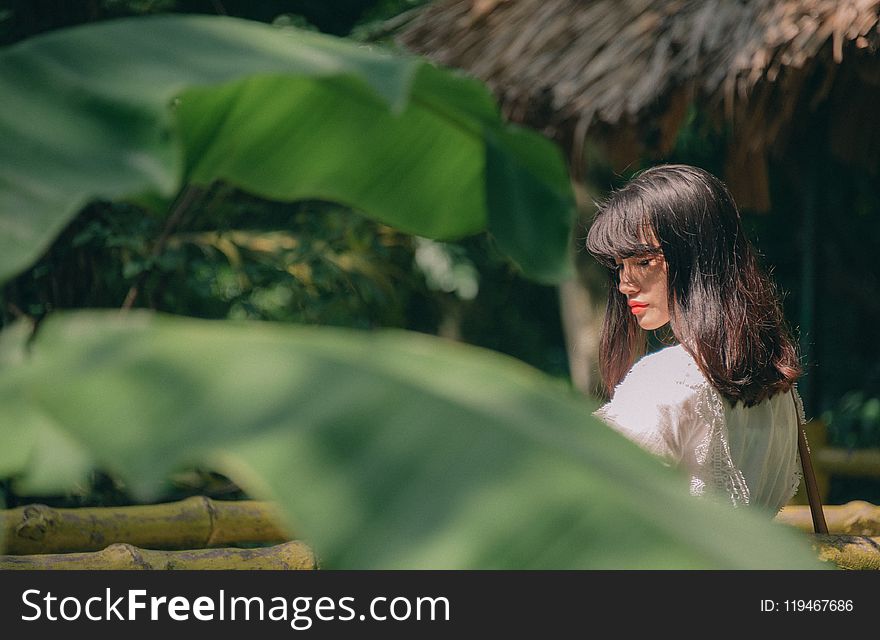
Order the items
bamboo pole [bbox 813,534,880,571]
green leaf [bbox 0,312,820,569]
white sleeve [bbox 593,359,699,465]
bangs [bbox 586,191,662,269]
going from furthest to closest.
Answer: bamboo pole [bbox 813,534,880,571]
bangs [bbox 586,191,662,269]
white sleeve [bbox 593,359,699,465]
green leaf [bbox 0,312,820,569]

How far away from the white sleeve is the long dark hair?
0.06m

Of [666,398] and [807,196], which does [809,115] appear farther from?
[666,398]

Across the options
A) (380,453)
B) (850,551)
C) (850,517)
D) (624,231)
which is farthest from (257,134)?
(850,517)

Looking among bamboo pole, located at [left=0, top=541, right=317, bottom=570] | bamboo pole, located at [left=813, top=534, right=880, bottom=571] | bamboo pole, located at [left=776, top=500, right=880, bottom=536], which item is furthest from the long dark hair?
bamboo pole, located at [left=776, top=500, right=880, bottom=536]

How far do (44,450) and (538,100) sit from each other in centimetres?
271

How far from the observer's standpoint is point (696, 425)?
1.31 meters

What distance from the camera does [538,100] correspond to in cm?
330

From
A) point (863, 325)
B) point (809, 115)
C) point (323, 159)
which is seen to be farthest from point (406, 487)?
point (863, 325)

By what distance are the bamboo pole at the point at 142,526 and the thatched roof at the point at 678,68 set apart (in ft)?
4.99

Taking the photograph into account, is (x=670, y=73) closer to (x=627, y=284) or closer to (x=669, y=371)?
(x=627, y=284)

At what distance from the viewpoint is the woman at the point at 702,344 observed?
1296mm

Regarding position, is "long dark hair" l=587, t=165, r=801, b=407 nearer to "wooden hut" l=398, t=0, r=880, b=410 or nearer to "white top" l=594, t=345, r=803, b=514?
"white top" l=594, t=345, r=803, b=514

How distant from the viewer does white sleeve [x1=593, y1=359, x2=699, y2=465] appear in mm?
1262

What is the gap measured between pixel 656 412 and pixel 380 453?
0.76 meters
